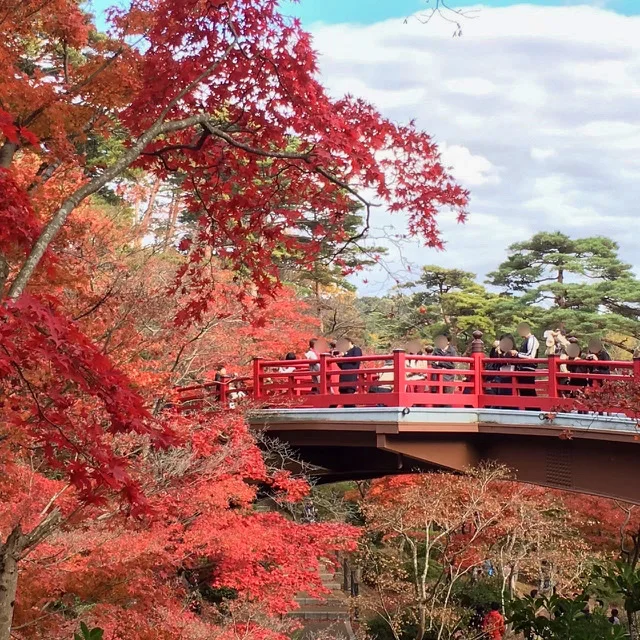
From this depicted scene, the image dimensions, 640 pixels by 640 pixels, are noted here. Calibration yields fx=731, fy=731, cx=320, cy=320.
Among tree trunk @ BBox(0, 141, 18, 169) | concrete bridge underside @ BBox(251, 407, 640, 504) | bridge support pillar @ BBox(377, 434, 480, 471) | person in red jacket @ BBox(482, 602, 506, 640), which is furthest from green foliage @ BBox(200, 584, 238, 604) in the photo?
tree trunk @ BBox(0, 141, 18, 169)

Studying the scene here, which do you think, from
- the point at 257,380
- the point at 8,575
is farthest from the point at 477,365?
the point at 8,575

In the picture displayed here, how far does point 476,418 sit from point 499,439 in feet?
Answer: 2.18

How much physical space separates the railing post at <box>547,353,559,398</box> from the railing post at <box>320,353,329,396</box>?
352 cm

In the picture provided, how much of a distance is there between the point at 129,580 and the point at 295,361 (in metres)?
4.36

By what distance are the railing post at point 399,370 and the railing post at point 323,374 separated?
4.59 feet

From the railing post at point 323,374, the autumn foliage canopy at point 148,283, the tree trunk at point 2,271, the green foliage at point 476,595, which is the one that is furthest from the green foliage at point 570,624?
the green foliage at point 476,595

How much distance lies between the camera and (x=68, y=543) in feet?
28.3

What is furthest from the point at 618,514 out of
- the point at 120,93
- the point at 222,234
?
the point at 120,93

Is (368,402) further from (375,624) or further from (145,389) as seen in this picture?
(375,624)

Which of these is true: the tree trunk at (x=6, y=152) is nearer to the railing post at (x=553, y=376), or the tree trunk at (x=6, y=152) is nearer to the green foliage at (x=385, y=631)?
the railing post at (x=553, y=376)

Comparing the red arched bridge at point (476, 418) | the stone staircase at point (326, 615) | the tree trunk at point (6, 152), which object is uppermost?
the tree trunk at point (6, 152)

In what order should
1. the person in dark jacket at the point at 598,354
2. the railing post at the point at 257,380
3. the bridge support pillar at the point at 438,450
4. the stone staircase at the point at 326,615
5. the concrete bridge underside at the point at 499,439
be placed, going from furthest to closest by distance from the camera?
the stone staircase at the point at 326,615
the railing post at the point at 257,380
the bridge support pillar at the point at 438,450
the concrete bridge underside at the point at 499,439
the person in dark jacket at the point at 598,354

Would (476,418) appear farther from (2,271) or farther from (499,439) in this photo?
(2,271)

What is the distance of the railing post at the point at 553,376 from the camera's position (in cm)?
1005
